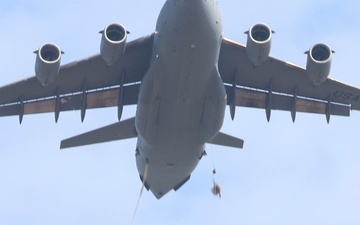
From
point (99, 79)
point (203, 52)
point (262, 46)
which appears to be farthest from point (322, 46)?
point (99, 79)

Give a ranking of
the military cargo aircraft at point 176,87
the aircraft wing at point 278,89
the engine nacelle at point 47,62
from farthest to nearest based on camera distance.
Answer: the aircraft wing at point 278,89 → the engine nacelle at point 47,62 → the military cargo aircraft at point 176,87

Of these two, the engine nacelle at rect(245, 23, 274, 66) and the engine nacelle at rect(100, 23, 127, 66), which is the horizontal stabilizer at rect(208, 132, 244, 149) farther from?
the engine nacelle at rect(100, 23, 127, 66)

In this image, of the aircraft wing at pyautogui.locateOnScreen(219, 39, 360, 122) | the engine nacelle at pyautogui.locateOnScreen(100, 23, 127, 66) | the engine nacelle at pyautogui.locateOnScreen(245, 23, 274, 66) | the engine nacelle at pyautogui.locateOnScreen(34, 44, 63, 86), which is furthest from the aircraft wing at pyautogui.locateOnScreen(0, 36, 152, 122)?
the engine nacelle at pyautogui.locateOnScreen(245, 23, 274, 66)

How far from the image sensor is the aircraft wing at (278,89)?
23188 mm

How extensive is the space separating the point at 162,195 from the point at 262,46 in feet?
20.7

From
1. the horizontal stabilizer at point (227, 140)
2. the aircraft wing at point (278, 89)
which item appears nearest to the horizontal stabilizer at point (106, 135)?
the horizontal stabilizer at point (227, 140)

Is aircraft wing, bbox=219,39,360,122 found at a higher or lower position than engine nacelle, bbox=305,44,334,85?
lower

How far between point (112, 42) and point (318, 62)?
15.9 ft

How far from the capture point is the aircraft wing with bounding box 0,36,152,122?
22828mm

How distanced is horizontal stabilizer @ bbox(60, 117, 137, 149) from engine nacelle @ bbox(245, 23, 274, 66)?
4.32m

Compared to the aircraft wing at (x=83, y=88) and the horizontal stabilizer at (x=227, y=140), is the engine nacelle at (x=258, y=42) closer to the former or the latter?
the aircraft wing at (x=83, y=88)

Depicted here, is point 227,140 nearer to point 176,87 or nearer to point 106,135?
point 106,135

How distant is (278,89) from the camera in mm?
24031

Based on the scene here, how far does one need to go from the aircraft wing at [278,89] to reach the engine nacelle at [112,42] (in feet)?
9.52
